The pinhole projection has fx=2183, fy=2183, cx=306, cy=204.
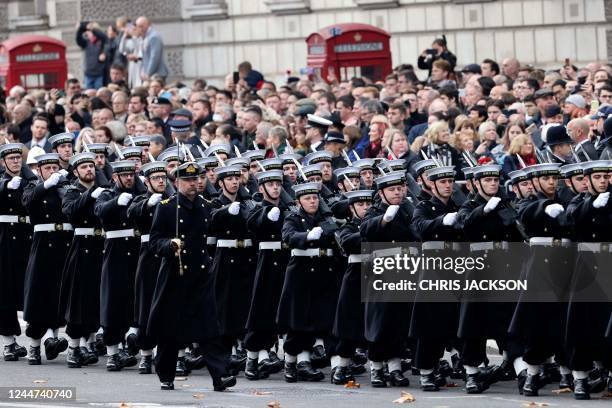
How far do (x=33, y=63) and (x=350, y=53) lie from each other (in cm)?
709

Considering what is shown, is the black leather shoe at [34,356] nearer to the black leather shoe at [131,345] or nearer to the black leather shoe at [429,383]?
the black leather shoe at [131,345]

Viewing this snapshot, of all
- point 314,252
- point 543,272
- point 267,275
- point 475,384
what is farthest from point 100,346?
point 543,272

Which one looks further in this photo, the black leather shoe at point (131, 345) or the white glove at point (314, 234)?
the black leather shoe at point (131, 345)

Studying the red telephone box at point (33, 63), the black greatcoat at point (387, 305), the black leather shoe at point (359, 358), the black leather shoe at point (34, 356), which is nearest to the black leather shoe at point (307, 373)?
the black leather shoe at point (359, 358)

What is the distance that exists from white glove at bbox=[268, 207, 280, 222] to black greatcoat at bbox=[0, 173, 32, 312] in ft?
9.37

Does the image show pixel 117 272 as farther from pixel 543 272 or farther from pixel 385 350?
pixel 543 272

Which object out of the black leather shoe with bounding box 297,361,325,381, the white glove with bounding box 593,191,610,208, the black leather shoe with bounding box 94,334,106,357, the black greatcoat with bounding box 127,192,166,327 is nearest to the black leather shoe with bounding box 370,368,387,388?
the black leather shoe with bounding box 297,361,325,381

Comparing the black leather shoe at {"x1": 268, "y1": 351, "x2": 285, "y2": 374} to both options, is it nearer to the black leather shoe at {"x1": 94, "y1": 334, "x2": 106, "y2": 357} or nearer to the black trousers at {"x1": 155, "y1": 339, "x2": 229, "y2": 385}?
the black trousers at {"x1": 155, "y1": 339, "x2": 229, "y2": 385}

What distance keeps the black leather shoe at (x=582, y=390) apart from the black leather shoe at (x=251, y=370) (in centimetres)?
312

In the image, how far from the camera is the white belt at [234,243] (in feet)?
59.1

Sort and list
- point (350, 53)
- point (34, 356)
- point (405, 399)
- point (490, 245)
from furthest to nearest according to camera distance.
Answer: point (350, 53), point (34, 356), point (490, 245), point (405, 399)

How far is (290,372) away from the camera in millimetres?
17484

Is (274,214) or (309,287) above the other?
(274,214)

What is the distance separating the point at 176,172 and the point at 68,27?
20775mm
